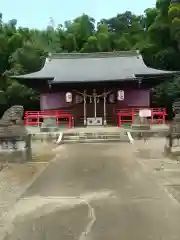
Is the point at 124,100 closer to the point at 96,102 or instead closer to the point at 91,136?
the point at 96,102

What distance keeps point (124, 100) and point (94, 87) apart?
104 inches

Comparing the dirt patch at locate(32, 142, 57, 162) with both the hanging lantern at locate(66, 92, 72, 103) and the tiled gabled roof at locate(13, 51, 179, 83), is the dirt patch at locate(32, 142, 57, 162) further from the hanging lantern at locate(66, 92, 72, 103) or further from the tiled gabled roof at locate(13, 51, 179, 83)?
the tiled gabled roof at locate(13, 51, 179, 83)

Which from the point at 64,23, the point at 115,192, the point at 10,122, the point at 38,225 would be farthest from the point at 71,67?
the point at 64,23

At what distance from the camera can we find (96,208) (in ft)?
20.2

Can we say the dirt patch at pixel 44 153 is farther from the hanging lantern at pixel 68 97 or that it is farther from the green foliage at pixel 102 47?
the green foliage at pixel 102 47

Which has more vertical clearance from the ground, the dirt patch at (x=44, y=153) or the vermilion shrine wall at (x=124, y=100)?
the vermilion shrine wall at (x=124, y=100)

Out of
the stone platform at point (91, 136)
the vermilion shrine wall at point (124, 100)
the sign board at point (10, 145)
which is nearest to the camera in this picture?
the sign board at point (10, 145)

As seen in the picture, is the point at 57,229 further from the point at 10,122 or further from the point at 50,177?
the point at 10,122

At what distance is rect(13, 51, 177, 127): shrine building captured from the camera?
26141mm

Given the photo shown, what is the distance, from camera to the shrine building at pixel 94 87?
2614cm

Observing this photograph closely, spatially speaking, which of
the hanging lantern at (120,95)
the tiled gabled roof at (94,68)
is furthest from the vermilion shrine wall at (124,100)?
the tiled gabled roof at (94,68)

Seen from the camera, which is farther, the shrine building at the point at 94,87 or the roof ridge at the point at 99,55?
the roof ridge at the point at 99,55

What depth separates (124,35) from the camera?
142ft

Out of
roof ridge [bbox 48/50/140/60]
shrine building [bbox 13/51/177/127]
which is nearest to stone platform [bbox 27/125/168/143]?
shrine building [bbox 13/51/177/127]
